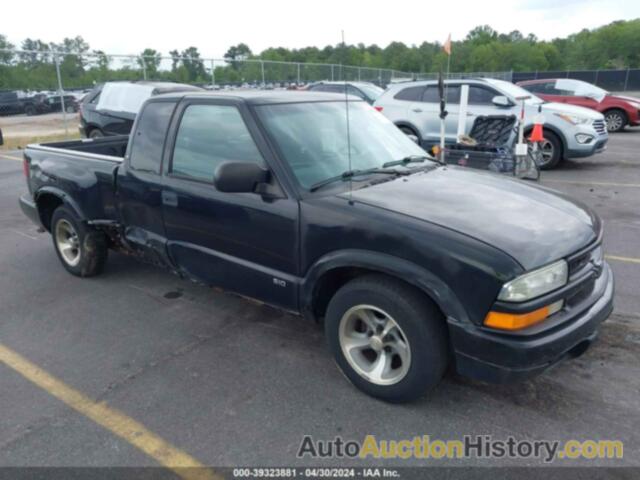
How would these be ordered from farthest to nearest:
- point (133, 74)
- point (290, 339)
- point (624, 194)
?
point (133, 74) < point (624, 194) < point (290, 339)

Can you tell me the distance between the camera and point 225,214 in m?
3.49

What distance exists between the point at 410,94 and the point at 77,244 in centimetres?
822

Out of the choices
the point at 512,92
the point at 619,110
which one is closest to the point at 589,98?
the point at 619,110

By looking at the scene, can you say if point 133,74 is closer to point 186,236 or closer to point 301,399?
Result: point 186,236

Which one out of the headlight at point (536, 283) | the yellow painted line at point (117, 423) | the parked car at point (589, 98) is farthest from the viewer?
the parked car at point (589, 98)

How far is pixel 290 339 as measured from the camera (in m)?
3.82

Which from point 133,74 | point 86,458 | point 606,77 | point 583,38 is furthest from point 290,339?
point 583,38

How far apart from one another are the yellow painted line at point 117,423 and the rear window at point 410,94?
9.42 meters

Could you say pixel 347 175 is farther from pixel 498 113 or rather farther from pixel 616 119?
pixel 616 119

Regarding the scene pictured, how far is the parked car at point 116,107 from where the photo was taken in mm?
11586

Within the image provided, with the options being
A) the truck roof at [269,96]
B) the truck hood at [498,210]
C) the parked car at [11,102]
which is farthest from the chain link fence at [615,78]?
the truck hood at [498,210]

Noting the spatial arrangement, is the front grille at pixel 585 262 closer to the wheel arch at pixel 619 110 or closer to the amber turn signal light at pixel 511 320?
the amber turn signal light at pixel 511 320

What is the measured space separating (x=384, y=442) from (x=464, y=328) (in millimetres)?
770

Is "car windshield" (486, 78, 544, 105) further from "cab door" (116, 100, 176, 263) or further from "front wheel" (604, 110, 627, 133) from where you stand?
"cab door" (116, 100, 176, 263)
